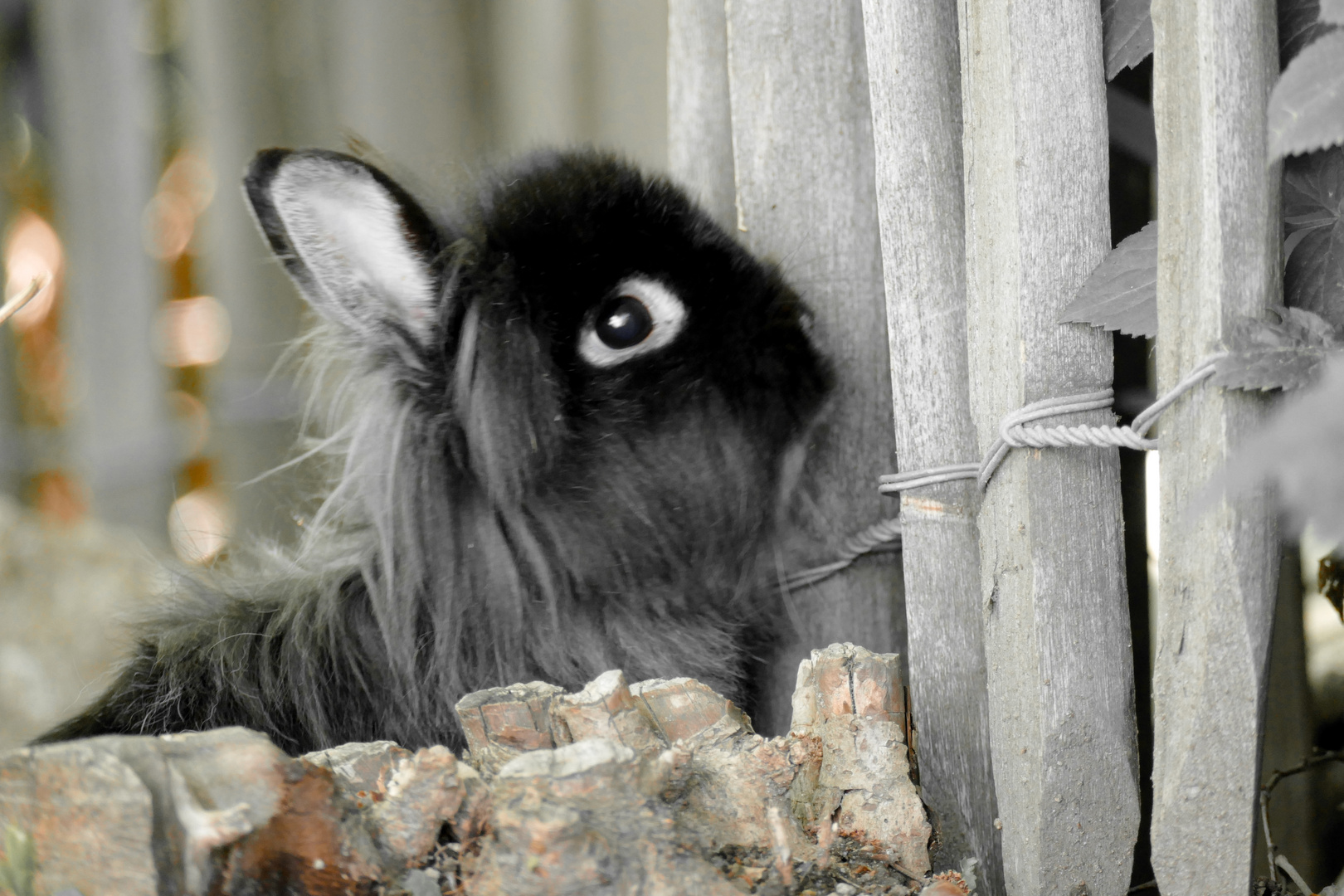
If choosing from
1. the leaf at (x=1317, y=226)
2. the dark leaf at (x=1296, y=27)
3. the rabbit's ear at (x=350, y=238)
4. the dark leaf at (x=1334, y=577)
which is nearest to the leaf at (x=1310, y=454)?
the leaf at (x=1317, y=226)

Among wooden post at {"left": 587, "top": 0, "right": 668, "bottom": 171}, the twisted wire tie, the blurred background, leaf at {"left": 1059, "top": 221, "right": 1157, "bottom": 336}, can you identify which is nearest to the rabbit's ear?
the twisted wire tie

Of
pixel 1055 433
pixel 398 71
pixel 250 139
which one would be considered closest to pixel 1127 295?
pixel 1055 433

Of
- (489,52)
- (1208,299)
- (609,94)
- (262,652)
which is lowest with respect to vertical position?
(262,652)

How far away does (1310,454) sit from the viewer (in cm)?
71

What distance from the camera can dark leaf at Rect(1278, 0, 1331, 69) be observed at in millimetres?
1014

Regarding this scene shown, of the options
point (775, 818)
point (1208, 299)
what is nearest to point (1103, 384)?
point (1208, 299)

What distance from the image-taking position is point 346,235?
53.5 inches

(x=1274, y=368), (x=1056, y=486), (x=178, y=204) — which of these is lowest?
(x=1056, y=486)

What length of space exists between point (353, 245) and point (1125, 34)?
0.96 m

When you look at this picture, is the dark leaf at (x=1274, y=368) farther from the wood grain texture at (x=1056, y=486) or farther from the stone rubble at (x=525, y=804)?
the stone rubble at (x=525, y=804)

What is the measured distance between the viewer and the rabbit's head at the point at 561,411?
55.6 inches

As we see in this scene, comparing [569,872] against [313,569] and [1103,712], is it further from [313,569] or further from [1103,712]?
[313,569]

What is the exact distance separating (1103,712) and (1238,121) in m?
0.61

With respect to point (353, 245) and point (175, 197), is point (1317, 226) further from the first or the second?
point (175, 197)
